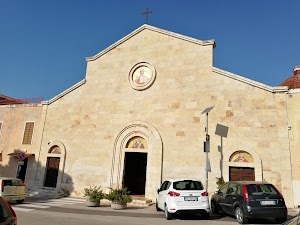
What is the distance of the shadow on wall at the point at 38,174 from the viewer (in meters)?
17.6

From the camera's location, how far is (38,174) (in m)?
18.7

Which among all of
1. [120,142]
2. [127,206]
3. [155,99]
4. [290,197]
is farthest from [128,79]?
[290,197]

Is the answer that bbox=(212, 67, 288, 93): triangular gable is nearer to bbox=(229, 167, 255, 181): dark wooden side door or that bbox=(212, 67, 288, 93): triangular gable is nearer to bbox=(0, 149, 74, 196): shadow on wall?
bbox=(229, 167, 255, 181): dark wooden side door

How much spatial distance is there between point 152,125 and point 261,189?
28.2 feet

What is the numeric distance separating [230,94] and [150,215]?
8419 mm

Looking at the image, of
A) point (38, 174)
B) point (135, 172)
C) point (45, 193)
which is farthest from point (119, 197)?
point (38, 174)

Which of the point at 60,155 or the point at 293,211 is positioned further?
the point at 60,155

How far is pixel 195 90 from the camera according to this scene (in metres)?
15.9

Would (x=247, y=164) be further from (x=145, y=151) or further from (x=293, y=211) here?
(x=145, y=151)

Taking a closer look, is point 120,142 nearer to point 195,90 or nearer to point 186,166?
point 186,166

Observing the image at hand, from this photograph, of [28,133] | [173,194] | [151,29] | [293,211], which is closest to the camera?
[173,194]

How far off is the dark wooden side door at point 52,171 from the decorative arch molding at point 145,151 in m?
4.72

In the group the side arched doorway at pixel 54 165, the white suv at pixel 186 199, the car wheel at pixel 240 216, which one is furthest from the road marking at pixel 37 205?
the car wheel at pixel 240 216

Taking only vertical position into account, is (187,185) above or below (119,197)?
above
